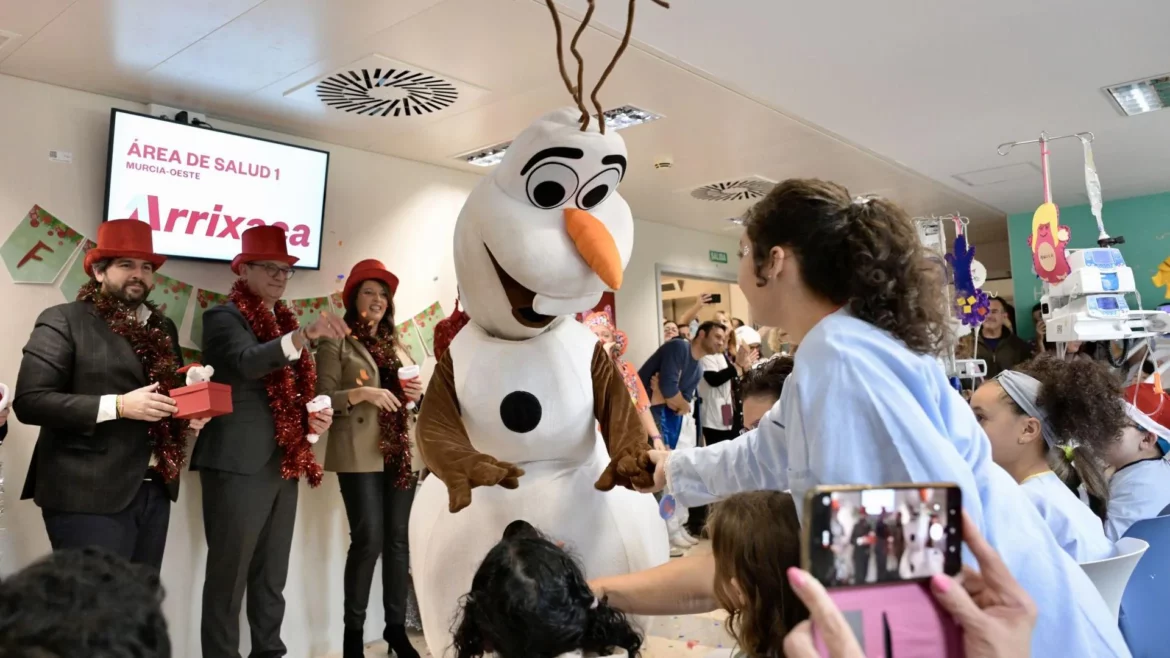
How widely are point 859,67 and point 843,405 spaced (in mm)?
2735

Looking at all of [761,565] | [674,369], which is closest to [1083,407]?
[761,565]

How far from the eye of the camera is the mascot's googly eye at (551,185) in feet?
6.09

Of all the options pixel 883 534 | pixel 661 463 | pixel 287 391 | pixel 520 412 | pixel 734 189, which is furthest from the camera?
pixel 734 189

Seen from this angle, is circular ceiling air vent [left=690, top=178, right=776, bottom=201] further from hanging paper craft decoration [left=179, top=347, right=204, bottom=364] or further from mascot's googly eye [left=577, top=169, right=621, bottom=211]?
mascot's googly eye [left=577, top=169, right=621, bottom=211]

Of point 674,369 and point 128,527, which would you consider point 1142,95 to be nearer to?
point 674,369

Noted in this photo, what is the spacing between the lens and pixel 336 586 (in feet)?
12.2

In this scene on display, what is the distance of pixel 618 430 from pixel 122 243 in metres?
1.98

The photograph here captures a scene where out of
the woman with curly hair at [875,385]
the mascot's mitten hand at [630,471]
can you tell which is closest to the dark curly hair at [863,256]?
the woman with curly hair at [875,385]

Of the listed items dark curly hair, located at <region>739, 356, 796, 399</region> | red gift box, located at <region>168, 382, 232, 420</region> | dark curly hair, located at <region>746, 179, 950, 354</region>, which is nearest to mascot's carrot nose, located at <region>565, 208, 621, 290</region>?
dark curly hair, located at <region>746, 179, 950, 354</region>

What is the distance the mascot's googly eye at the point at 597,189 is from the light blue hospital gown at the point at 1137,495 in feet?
5.45

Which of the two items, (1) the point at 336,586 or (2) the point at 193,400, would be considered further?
(1) the point at 336,586

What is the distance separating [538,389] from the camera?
194cm

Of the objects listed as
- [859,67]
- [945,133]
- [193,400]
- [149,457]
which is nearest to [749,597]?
[193,400]

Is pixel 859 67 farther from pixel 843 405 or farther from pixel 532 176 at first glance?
pixel 843 405
